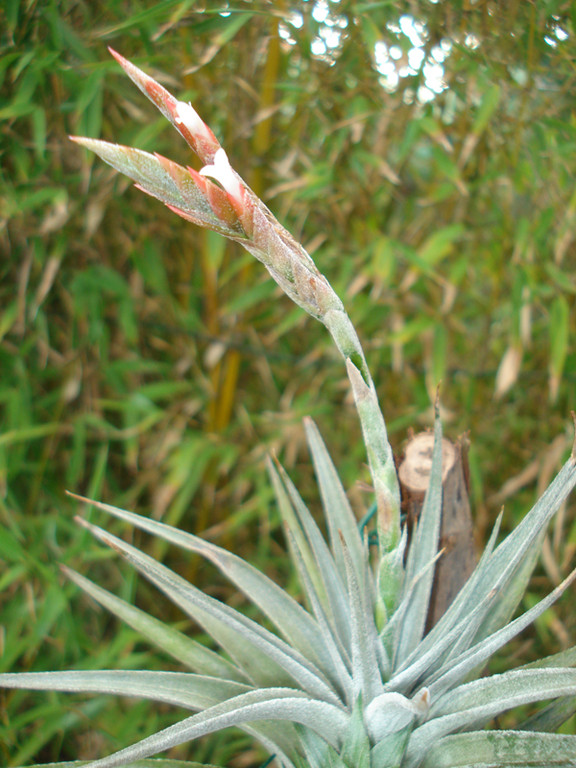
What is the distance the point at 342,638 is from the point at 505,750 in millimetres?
182

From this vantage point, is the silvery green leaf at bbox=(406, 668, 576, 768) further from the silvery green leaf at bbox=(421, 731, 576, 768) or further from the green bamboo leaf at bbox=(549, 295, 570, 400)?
the green bamboo leaf at bbox=(549, 295, 570, 400)

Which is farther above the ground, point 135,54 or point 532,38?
point 532,38

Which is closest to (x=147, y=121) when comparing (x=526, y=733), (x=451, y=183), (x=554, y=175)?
(x=451, y=183)

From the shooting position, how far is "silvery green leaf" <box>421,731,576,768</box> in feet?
1.32

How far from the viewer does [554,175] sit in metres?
0.94

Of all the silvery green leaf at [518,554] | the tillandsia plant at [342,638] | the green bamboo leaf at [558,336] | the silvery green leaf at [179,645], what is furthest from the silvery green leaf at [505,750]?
the green bamboo leaf at [558,336]

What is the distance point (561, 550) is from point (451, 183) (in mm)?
730

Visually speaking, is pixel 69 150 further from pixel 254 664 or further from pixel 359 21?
pixel 254 664

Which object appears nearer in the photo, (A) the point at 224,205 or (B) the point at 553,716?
(A) the point at 224,205

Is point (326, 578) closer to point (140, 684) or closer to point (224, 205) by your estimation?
point (140, 684)

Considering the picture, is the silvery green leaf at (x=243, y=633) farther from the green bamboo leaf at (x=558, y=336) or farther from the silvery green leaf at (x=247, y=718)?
the green bamboo leaf at (x=558, y=336)

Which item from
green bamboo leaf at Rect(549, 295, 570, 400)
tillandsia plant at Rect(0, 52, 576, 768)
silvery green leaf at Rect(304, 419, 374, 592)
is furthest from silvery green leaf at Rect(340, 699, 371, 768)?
green bamboo leaf at Rect(549, 295, 570, 400)

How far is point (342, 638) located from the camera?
0.56 metres

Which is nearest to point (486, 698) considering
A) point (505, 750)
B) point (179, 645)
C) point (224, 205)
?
point (505, 750)
